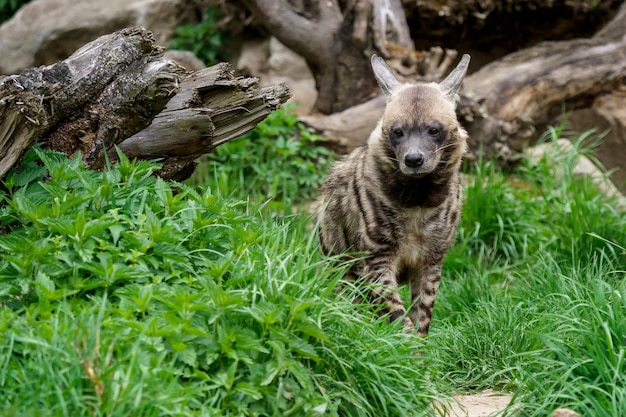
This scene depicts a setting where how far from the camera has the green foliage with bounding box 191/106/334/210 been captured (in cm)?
729

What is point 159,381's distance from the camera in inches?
124

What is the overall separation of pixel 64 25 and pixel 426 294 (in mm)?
6281

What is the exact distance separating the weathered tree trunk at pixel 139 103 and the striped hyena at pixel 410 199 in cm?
72

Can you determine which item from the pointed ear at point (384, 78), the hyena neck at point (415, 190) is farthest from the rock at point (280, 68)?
the hyena neck at point (415, 190)

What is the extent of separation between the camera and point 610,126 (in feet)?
31.1

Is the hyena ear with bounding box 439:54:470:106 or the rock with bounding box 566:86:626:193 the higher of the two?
the hyena ear with bounding box 439:54:470:106

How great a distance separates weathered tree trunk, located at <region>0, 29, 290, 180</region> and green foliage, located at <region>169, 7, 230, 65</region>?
5.04 m

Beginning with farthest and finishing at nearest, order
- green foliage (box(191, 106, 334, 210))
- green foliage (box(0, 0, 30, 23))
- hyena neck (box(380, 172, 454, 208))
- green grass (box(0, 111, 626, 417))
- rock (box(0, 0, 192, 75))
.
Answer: green foliage (box(0, 0, 30, 23)) → rock (box(0, 0, 192, 75)) → green foliage (box(191, 106, 334, 210)) → hyena neck (box(380, 172, 454, 208)) → green grass (box(0, 111, 626, 417))

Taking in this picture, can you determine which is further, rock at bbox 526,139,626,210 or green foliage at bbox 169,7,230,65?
green foliage at bbox 169,7,230,65

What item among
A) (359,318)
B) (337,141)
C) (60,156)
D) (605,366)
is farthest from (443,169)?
(337,141)

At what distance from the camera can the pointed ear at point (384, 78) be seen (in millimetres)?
5242

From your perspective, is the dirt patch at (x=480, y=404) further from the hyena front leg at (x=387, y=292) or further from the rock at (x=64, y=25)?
the rock at (x=64, y=25)

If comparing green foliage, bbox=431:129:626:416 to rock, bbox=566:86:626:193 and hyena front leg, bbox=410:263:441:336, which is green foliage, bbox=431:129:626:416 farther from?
rock, bbox=566:86:626:193

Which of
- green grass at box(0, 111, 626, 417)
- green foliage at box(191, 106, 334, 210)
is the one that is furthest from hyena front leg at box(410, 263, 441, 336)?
green foliage at box(191, 106, 334, 210)
